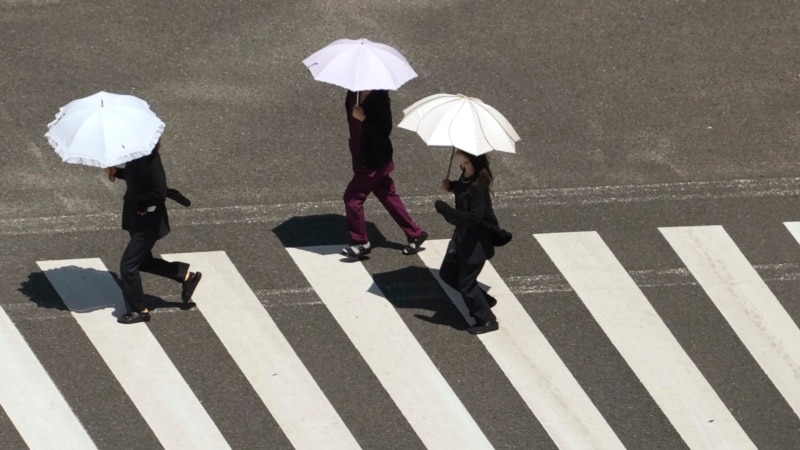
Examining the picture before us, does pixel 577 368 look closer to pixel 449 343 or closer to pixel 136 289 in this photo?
pixel 449 343

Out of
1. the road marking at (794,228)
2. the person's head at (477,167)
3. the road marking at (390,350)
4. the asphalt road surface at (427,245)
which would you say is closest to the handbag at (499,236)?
the person's head at (477,167)

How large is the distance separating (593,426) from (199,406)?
3074 mm

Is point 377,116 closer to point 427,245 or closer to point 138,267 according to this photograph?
point 427,245

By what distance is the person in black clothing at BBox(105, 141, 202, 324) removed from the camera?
36.1ft

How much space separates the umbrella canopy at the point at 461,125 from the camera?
36.3 feet

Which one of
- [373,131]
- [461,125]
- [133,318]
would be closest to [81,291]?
[133,318]

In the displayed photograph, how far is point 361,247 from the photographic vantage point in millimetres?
12547

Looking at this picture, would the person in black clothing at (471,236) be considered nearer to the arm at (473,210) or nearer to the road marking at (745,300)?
the arm at (473,210)

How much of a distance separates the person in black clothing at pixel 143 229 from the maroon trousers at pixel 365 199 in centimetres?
146

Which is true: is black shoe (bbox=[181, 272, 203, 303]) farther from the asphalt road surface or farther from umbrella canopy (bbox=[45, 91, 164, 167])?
umbrella canopy (bbox=[45, 91, 164, 167])

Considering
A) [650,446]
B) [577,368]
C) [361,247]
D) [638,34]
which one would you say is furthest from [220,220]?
[638,34]

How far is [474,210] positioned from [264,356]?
2082mm

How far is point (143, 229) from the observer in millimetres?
11312

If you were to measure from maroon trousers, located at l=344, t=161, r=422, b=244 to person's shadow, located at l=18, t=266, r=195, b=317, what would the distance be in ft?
5.31
